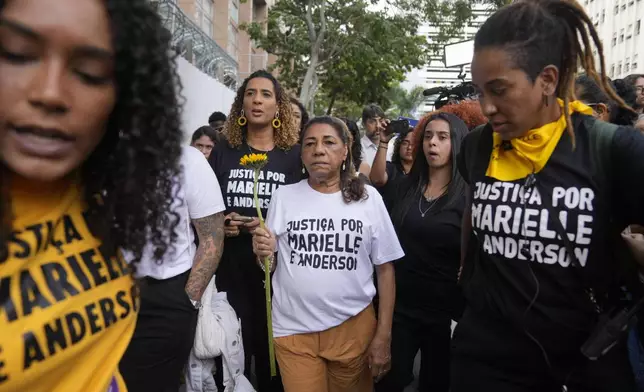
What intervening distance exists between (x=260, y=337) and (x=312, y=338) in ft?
2.71

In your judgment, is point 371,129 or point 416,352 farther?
point 371,129

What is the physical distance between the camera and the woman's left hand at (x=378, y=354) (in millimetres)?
3012

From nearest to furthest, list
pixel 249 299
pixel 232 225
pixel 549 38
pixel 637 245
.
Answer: pixel 637 245
pixel 549 38
pixel 232 225
pixel 249 299

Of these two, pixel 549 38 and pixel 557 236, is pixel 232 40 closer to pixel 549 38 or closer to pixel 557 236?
pixel 549 38

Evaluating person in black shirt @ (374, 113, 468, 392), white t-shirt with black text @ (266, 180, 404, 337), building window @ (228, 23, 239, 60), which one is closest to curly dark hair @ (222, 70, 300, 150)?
white t-shirt with black text @ (266, 180, 404, 337)

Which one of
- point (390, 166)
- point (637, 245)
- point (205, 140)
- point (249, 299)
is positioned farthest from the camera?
point (205, 140)

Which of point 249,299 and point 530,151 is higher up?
point 530,151

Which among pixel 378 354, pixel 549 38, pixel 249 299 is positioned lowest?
pixel 378 354

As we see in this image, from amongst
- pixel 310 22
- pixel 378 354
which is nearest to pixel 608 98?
pixel 378 354

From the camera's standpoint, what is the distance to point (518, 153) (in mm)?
2014

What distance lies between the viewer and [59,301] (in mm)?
1108

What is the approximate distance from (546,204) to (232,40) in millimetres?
21823

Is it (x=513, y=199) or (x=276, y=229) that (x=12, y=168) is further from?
(x=276, y=229)

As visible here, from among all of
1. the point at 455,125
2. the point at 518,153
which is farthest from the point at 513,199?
the point at 455,125
